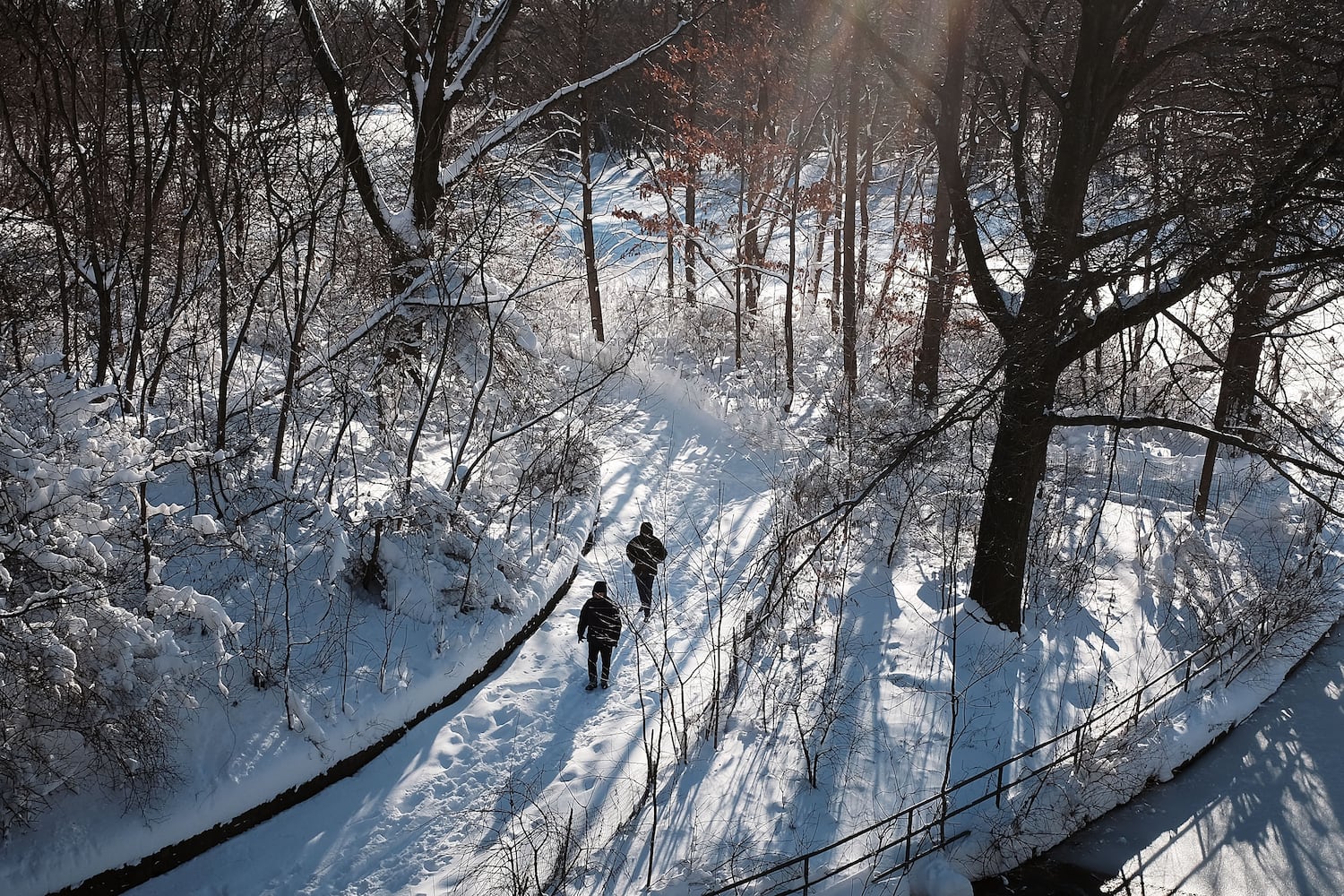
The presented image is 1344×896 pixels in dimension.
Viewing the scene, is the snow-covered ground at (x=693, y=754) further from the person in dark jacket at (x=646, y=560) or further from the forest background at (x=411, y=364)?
the forest background at (x=411, y=364)

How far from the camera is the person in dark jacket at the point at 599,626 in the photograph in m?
9.47

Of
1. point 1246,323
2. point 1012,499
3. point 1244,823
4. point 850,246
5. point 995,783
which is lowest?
point 1244,823

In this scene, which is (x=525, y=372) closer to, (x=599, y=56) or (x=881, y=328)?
(x=881, y=328)

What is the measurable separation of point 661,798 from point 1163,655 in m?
6.85

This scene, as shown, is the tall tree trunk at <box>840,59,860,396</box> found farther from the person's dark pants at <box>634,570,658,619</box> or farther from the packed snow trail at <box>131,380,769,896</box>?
the person's dark pants at <box>634,570,658,619</box>

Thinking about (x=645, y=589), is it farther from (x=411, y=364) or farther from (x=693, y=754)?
(x=411, y=364)

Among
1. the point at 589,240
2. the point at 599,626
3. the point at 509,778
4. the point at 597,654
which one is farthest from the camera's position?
the point at 589,240

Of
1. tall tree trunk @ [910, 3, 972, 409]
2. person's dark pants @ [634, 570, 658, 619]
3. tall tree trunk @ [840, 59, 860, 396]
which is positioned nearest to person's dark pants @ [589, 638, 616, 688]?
person's dark pants @ [634, 570, 658, 619]

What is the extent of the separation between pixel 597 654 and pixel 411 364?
5.19m

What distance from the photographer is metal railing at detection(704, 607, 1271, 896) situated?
7199mm

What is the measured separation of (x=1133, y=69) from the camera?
8.91m

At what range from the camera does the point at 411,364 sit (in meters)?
12.2

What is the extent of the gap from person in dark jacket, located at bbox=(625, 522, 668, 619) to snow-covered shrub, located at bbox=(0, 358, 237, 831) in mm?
5130

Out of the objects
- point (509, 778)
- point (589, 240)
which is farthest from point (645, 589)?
point (589, 240)
